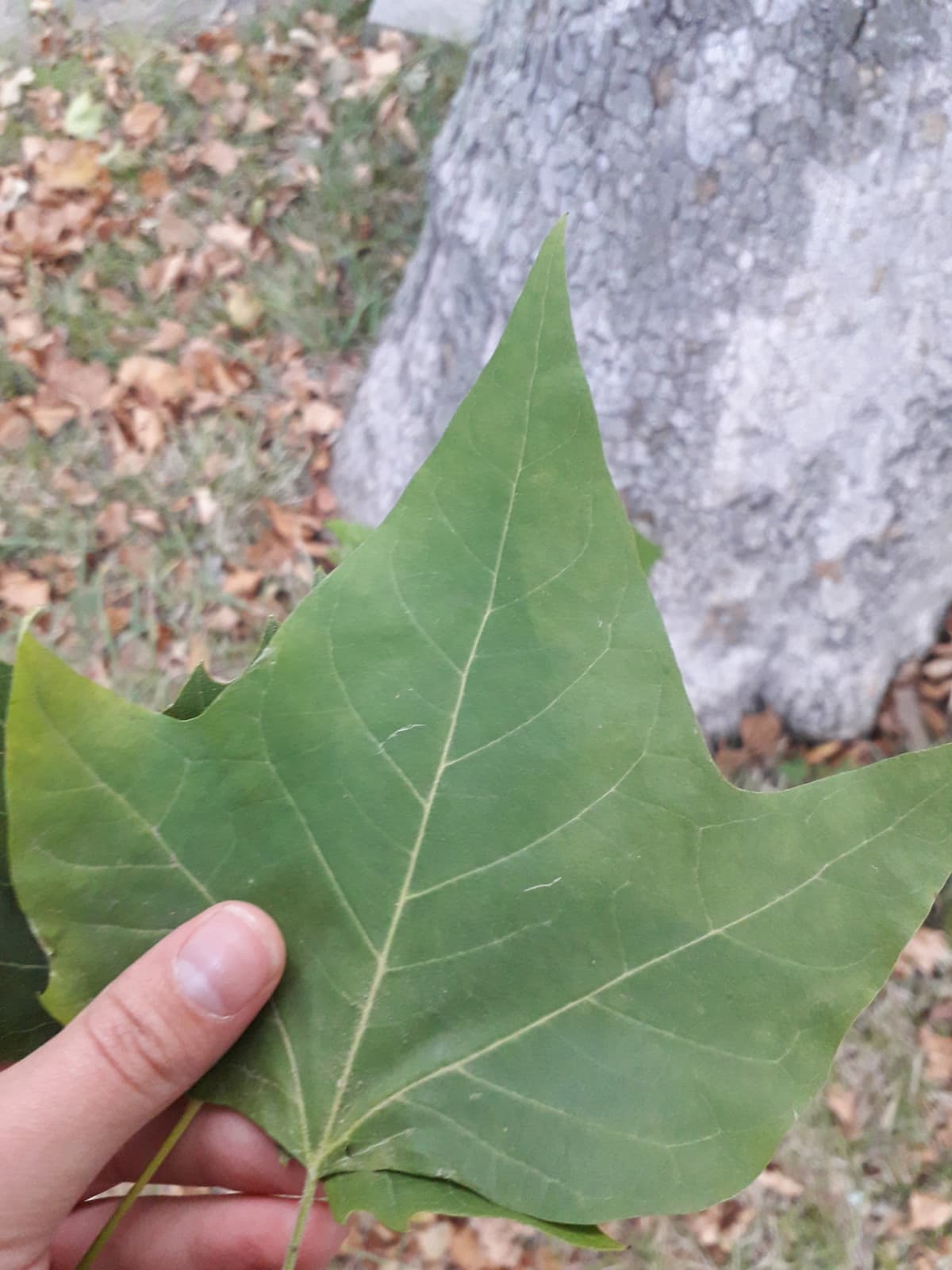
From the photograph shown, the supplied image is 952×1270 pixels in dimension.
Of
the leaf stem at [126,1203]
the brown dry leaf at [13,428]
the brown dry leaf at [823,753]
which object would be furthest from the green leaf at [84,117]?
the leaf stem at [126,1203]

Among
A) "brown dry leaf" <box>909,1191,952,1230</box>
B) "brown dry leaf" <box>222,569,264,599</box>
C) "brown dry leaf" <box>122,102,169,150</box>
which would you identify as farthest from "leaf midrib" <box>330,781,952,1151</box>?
"brown dry leaf" <box>122,102,169,150</box>

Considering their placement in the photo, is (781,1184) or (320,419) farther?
(320,419)

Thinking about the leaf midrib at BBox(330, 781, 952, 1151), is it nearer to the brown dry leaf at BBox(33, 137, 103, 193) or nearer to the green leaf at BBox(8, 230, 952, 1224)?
the green leaf at BBox(8, 230, 952, 1224)

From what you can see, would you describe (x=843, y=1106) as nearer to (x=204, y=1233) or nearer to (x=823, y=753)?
(x=823, y=753)

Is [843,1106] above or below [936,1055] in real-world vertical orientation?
below

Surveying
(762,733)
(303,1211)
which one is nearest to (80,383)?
(762,733)

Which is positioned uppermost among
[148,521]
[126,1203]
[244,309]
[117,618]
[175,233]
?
[175,233]

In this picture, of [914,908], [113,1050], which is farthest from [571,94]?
[113,1050]

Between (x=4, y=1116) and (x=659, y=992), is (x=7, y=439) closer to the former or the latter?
(x=4, y=1116)
